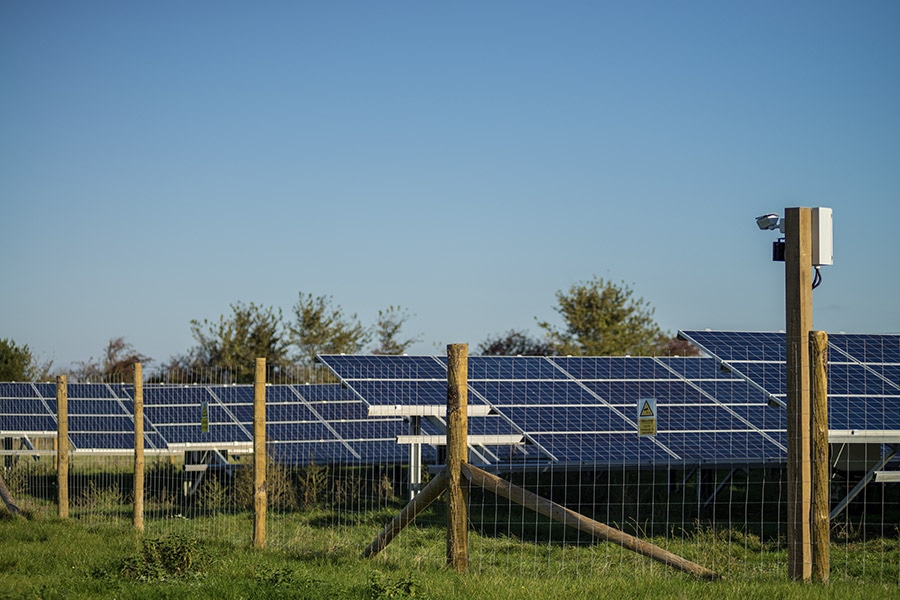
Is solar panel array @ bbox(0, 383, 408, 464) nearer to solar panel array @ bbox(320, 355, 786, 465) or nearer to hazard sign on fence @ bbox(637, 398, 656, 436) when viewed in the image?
solar panel array @ bbox(320, 355, 786, 465)

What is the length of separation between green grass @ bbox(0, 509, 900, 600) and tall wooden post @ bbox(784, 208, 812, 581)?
41 cm

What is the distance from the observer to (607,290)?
152ft

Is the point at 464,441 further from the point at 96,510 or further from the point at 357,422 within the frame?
the point at 357,422

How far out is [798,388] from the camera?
8797 millimetres

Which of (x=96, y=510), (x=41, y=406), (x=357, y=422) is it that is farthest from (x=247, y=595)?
(x=41, y=406)

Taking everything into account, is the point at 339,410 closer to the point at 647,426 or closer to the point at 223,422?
the point at 223,422

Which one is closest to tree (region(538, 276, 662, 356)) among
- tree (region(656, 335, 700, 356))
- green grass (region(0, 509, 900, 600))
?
tree (region(656, 335, 700, 356))

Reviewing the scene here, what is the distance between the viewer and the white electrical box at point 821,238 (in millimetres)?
8852

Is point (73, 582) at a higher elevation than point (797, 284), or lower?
→ lower

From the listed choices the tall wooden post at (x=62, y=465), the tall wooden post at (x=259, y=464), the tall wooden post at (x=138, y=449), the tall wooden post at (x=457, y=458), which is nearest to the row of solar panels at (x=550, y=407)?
the tall wooden post at (x=138, y=449)

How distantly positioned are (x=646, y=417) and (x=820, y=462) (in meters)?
2.40

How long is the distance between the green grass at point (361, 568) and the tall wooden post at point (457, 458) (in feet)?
0.75

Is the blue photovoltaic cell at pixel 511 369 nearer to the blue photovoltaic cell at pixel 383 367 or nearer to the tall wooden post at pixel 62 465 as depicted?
the blue photovoltaic cell at pixel 383 367

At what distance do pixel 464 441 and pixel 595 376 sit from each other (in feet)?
28.8
